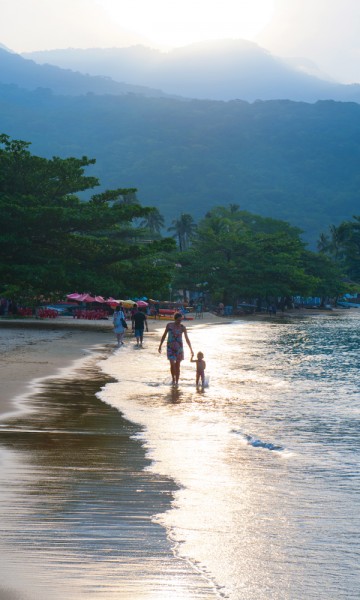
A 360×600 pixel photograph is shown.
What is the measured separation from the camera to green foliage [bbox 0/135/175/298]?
137 ft

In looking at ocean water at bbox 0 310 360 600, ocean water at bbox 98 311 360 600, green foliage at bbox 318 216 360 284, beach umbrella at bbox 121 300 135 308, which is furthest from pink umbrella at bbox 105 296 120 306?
green foliage at bbox 318 216 360 284

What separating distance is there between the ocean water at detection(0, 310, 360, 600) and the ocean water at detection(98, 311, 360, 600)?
20 mm

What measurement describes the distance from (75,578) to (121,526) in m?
1.26

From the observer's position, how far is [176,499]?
724 cm

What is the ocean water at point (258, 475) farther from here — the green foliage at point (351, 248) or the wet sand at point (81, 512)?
the green foliage at point (351, 248)

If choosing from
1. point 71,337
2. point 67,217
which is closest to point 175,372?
point 71,337

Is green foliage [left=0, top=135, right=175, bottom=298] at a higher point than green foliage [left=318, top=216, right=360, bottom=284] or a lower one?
lower

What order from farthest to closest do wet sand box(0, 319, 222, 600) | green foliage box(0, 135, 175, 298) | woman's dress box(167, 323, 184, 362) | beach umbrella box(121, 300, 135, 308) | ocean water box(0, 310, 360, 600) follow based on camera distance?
beach umbrella box(121, 300, 135, 308), green foliage box(0, 135, 175, 298), woman's dress box(167, 323, 184, 362), ocean water box(0, 310, 360, 600), wet sand box(0, 319, 222, 600)

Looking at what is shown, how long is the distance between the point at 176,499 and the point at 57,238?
3791cm

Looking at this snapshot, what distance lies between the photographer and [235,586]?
16.3ft

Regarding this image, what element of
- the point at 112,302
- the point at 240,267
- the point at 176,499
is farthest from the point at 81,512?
the point at 240,267

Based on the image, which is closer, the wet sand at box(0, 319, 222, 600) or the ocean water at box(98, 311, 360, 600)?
the wet sand at box(0, 319, 222, 600)

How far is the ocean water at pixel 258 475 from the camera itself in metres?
5.38

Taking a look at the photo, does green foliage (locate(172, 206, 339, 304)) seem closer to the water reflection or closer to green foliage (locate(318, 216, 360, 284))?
green foliage (locate(318, 216, 360, 284))
